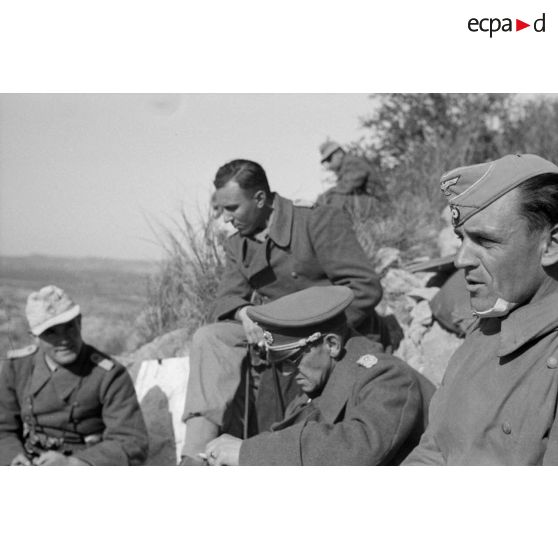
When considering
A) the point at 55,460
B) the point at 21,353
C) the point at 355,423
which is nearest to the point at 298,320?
the point at 355,423

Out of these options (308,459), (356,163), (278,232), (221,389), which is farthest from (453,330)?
(356,163)

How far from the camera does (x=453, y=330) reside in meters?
5.68

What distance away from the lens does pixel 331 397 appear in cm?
339

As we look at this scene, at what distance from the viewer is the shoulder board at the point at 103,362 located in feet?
14.9

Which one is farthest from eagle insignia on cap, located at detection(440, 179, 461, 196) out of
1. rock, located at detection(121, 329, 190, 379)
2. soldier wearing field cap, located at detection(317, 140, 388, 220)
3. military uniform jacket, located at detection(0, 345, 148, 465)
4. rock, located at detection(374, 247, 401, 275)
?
soldier wearing field cap, located at detection(317, 140, 388, 220)

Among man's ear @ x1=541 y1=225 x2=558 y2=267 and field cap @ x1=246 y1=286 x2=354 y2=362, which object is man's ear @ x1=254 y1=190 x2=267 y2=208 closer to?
field cap @ x1=246 y1=286 x2=354 y2=362

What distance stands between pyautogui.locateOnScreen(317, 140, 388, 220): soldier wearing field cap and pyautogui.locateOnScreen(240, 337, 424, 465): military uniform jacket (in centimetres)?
618

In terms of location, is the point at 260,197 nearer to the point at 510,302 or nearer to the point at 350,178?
the point at 510,302

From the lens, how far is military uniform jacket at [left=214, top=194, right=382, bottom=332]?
187 inches

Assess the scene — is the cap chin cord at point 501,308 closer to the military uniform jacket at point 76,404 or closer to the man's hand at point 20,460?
the military uniform jacket at point 76,404

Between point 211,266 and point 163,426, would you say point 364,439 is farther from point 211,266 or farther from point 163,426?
point 211,266

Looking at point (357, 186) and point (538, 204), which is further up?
point (357, 186)

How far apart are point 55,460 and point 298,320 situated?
1.72m

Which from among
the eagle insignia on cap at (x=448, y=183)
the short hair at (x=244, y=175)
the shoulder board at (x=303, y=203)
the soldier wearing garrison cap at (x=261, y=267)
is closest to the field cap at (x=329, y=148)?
the shoulder board at (x=303, y=203)
